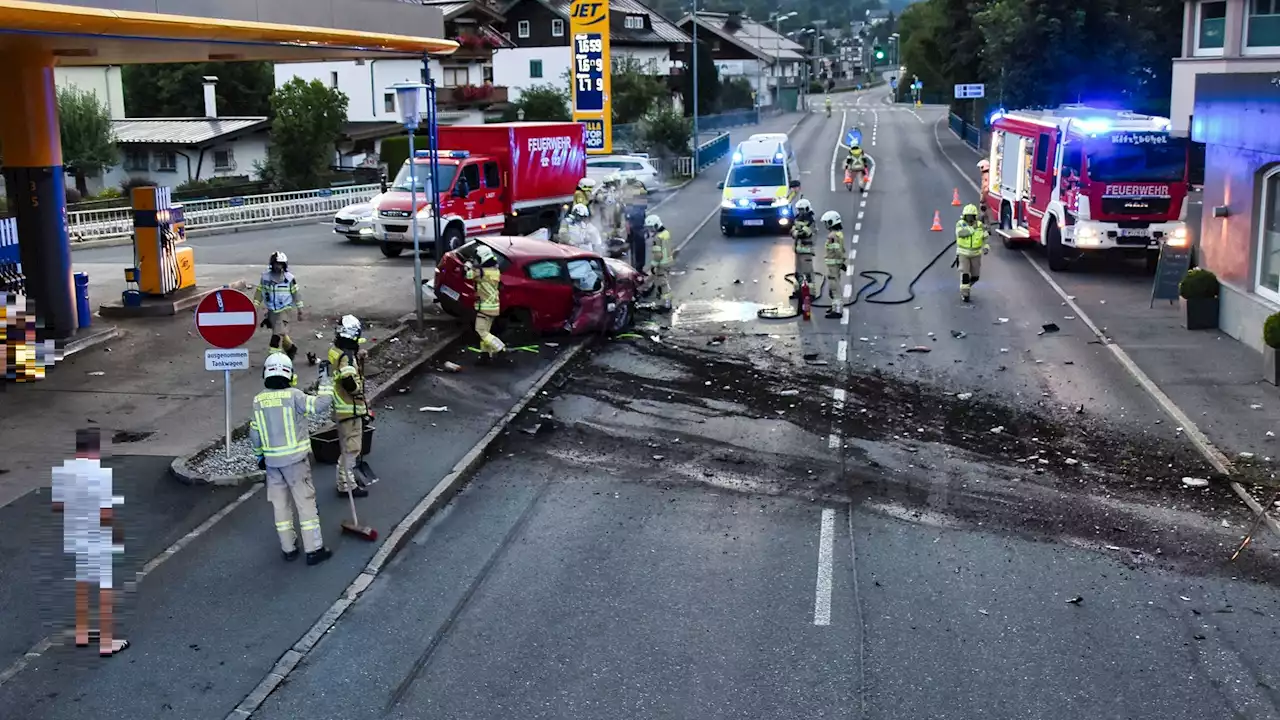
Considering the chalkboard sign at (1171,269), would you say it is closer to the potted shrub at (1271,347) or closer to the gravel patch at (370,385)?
the potted shrub at (1271,347)

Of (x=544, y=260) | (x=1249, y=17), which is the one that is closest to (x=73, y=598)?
(x=544, y=260)

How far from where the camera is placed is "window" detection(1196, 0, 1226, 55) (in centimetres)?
2022

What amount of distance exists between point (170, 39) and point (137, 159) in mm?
43902

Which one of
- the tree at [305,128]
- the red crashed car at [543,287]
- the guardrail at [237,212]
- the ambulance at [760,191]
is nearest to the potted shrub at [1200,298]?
the red crashed car at [543,287]

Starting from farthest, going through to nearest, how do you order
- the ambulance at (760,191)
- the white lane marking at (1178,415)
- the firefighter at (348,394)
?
1. the ambulance at (760,191)
2. the white lane marking at (1178,415)
3. the firefighter at (348,394)

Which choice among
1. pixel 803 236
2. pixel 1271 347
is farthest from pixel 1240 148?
pixel 803 236

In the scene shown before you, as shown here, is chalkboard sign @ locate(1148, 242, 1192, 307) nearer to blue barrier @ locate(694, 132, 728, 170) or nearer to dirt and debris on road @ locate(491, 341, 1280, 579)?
dirt and debris on road @ locate(491, 341, 1280, 579)

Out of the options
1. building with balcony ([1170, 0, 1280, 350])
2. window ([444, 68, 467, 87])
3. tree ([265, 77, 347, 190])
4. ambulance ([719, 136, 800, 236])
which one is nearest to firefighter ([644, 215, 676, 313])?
building with balcony ([1170, 0, 1280, 350])

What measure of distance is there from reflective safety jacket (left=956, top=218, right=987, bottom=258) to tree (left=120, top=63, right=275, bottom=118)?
54.1 meters

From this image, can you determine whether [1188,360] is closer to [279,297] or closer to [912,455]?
[912,455]

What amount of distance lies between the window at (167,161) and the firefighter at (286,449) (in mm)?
47819

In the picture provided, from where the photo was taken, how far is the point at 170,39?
46.4 feet

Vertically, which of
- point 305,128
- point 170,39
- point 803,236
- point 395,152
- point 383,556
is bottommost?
point 383,556

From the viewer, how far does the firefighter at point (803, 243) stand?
20266mm
